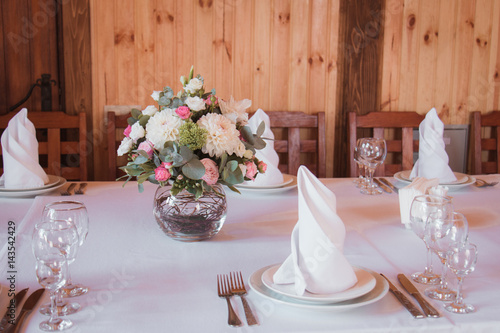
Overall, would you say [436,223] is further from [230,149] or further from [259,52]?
[259,52]

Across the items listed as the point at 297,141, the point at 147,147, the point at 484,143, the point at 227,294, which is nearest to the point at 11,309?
the point at 227,294

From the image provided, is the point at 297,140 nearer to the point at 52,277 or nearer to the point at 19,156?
the point at 19,156

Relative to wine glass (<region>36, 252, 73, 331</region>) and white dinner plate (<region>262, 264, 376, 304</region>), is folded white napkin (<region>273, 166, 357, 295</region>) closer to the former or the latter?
white dinner plate (<region>262, 264, 376, 304</region>)

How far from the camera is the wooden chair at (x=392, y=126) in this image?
278 centimetres

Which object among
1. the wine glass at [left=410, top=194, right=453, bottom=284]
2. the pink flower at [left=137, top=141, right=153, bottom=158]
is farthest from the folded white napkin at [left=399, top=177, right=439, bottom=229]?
the pink flower at [left=137, top=141, right=153, bottom=158]

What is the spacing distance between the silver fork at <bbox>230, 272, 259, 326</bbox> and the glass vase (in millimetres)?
252

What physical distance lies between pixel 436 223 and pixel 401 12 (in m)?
2.13

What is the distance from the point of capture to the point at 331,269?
1061 millimetres

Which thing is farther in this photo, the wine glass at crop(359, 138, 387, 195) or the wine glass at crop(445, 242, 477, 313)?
the wine glass at crop(359, 138, 387, 195)

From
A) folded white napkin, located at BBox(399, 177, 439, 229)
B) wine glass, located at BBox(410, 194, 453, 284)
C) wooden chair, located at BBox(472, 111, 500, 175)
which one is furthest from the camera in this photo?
wooden chair, located at BBox(472, 111, 500, 175)

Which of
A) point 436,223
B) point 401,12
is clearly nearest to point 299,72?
point 401,12

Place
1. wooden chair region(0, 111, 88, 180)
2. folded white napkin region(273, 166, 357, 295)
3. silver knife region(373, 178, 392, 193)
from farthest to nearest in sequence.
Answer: wooden chair region(0, 111, 88, 180), silver knife region(373, 178, 392, 193), folded white napkin region(273, 166, 357, 295)

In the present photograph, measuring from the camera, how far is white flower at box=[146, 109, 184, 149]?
1335 millimetres

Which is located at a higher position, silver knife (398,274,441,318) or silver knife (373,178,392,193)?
silver knife (373,178,392,193)
